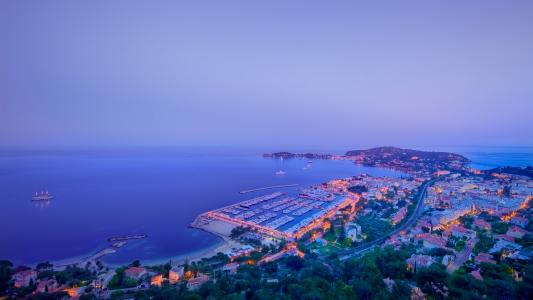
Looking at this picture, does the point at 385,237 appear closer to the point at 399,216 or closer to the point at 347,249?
the point at 347,249

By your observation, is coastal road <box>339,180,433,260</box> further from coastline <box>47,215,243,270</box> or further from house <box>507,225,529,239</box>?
coastline <box>47,215,243,270</box>

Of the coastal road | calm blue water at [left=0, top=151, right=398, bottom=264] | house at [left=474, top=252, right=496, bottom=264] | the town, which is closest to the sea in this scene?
calm blue water at [left=0, top=151, right=398, bottom=264]

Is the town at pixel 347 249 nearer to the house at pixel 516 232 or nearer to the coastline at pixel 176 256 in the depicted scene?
the house at pixel 516 232

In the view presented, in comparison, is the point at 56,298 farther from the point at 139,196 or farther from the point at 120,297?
the point at 139,196

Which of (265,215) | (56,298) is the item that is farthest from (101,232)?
(265,215)

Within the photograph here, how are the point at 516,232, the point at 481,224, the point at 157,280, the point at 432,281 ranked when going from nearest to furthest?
the point at 432,281 < the point at 157,280 < the point at 516,232 < the point at 481,224

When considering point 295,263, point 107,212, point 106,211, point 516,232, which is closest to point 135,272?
point 295,263
